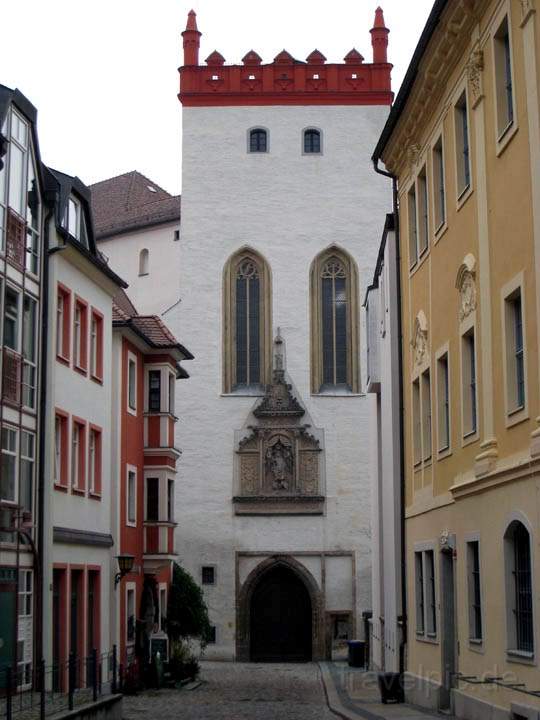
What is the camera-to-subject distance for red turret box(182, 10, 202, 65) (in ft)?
160

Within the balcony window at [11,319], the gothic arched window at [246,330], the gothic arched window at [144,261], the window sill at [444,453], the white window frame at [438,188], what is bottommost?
the window sill at [444,453]

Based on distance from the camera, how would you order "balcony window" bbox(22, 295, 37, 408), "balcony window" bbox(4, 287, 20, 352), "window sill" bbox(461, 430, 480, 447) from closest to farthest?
"window sill" bbox(461, 430, 480, 447) → "balcony window" bbox(4, 287, 20, 352) → "balcony window" bbox(22, 295, 37, 408)

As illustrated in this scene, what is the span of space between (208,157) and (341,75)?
5.81 metres

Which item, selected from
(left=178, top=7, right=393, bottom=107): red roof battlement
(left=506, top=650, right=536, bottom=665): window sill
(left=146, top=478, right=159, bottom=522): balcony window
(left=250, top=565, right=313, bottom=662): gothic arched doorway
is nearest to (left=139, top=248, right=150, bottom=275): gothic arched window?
(left=178, top=7, right=393, bottom=107): red roof battlement

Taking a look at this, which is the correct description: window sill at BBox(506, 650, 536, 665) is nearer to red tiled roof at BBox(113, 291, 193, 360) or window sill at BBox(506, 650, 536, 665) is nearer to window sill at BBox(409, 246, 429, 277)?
window sill at BBox(409, 246, 429, 277)

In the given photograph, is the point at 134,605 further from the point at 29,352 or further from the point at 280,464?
the point at 280,464

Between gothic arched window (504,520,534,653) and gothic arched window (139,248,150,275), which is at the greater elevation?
gothic arched window (139,248,150,275)

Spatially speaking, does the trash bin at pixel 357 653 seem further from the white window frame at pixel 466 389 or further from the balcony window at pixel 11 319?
the white window frame at pixel 466 389

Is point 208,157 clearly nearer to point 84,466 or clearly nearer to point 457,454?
point 84,466

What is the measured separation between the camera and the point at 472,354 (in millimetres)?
18562

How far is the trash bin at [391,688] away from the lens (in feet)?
74.7

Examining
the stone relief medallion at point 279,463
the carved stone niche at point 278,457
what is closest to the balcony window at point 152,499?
the carved stone niche at point 278,457

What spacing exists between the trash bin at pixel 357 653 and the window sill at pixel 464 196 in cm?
2274

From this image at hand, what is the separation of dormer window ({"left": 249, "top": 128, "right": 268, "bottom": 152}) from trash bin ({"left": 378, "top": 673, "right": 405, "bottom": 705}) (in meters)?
28.3
